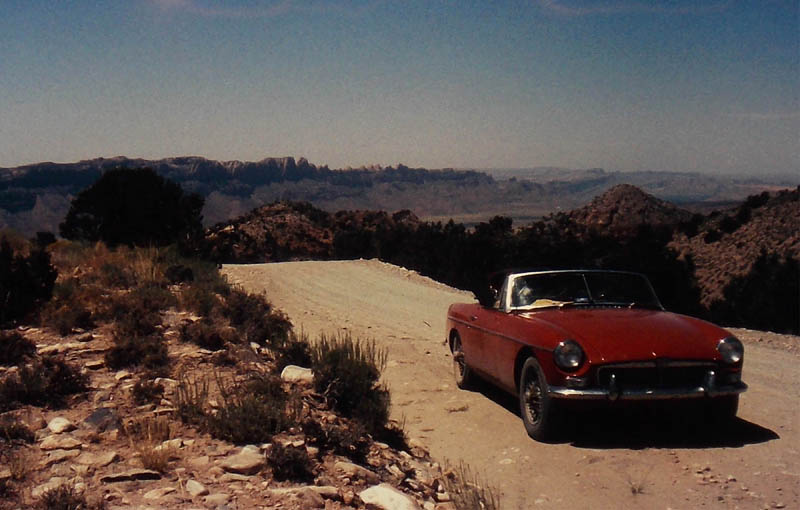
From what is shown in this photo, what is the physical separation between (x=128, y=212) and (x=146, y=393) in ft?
74.0

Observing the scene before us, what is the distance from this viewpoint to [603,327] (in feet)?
21.4

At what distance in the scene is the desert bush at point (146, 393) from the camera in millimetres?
6301

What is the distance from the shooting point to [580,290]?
25.5ft

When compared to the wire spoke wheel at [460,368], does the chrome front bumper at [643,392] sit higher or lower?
higher

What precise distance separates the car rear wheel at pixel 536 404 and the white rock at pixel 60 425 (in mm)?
3922

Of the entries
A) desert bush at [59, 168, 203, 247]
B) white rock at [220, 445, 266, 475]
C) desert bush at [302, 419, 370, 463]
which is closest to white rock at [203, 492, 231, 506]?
white rock at [220, 445, 266, 475]

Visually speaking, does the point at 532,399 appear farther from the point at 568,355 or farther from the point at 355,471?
the point at 355,471

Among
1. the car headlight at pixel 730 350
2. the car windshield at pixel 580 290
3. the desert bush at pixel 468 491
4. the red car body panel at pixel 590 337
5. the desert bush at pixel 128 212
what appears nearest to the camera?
the desert bush at pixel 468 491

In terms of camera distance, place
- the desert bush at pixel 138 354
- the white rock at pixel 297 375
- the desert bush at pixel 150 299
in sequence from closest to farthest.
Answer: the desert bush at pixel 138 354, the white rock at pixel 297 375, the desert bush at pixel 150 299

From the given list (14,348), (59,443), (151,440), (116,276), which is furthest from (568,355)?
(116,276)

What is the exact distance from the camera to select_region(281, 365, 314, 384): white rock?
7453 millimetres

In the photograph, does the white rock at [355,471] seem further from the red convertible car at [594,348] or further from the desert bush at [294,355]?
the desert bush at [294,355]

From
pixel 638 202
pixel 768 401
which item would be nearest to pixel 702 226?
pixel 638 202

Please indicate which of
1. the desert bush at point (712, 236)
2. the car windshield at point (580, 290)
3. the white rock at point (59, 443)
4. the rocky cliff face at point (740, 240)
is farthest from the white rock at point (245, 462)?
the desert bush at point (712, 236)
